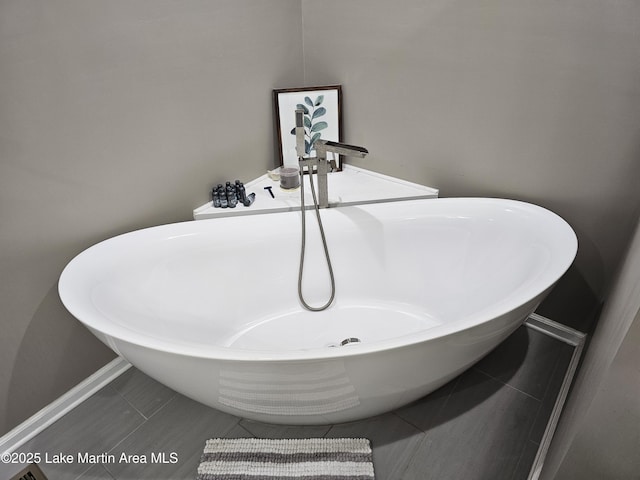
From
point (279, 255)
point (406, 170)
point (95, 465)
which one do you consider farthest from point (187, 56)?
point (95, 465)

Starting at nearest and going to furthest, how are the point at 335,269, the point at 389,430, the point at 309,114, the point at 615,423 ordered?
the point at 615,423 < the point at 389,430 < the point at 335,269 < the point at 309,114

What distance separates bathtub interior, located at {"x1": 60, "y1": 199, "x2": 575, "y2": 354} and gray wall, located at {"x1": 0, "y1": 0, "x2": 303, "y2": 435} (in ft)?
0.53

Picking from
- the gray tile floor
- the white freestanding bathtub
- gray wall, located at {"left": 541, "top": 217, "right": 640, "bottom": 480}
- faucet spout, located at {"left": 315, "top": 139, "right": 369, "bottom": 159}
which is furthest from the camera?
faucet spout, located at {"left": 315, "top": 139, "right": 369, "bottom": 159}

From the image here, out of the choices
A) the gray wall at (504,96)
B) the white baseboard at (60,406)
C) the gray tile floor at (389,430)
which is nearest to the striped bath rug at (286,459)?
the gray tile floor at (389,430)

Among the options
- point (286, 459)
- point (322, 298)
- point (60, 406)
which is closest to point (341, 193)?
point (322, 298)

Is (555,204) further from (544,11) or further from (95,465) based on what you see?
(95,465)

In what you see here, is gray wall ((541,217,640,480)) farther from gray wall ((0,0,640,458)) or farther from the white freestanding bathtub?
gray wall ((0,0,640,458))

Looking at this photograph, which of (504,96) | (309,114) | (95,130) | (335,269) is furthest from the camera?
(309,114)

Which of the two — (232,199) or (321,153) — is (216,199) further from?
(321,153)

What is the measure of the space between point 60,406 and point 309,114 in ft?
4.97

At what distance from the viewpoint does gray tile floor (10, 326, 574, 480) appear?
1500 mm

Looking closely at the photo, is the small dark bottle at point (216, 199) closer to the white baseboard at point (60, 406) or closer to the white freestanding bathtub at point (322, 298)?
the white freestanding bathtub at point (322, 298)

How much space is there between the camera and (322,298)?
77.8 inches

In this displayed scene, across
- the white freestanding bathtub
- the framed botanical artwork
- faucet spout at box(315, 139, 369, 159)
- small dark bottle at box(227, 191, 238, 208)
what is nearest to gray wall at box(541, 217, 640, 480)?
A: the white freestanding bathtub
